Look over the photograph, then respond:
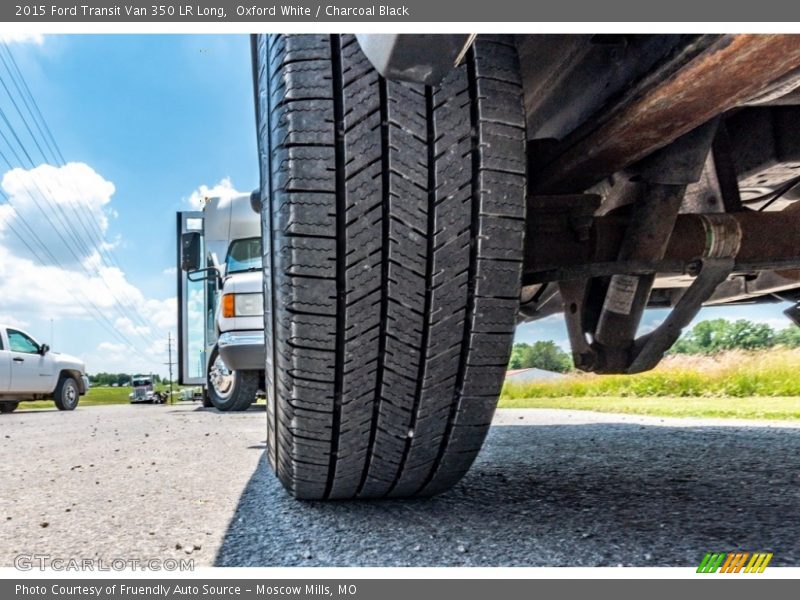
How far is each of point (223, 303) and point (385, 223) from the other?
15.8 ft

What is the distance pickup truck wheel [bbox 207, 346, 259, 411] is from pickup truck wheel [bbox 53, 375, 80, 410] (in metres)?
4.25

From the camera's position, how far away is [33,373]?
28.1 ft

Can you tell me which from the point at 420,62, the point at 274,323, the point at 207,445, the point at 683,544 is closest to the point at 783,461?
the point at 683,544

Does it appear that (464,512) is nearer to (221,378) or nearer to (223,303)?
(223,303)

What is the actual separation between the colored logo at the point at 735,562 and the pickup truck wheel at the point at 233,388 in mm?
5237

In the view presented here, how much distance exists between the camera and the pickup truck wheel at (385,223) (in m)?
1.02

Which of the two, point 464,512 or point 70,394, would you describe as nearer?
point 464,512

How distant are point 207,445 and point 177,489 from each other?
1.13 m

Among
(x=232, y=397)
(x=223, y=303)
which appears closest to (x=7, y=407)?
(x=232, y=397)

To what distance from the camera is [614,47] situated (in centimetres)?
111

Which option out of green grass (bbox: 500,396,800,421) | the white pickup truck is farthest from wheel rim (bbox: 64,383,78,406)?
green grass (bbox: 500,396,800,421)

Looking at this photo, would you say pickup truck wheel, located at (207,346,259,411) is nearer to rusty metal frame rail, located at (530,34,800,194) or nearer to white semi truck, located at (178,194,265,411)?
white semi truck, located at (178,194,265,411)
